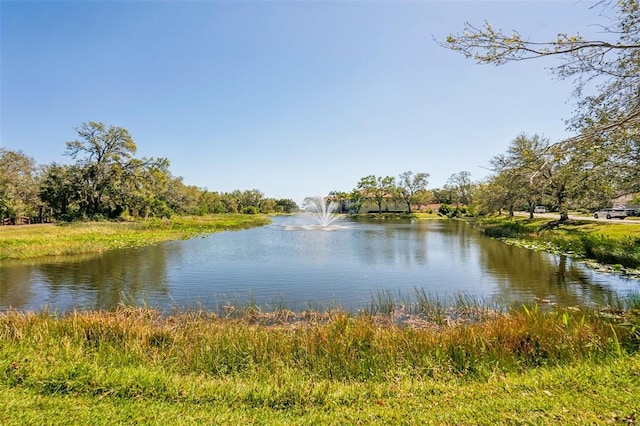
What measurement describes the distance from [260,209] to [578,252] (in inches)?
3679

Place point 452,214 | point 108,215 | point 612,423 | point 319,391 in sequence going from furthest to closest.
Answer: point 452,214 → point 108,215 → point 319,391 → point 612,423

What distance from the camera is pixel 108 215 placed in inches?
1750

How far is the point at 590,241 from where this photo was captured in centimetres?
1988

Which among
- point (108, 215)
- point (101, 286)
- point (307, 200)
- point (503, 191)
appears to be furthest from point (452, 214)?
point (101, 286)

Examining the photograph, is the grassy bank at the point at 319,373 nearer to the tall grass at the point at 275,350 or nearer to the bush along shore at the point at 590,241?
the tall grass at the point at 275,350

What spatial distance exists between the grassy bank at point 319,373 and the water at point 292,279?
169 inches

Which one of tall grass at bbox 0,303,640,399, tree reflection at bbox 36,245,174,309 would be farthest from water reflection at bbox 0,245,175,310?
tall grass at bbox 0,303,640,399

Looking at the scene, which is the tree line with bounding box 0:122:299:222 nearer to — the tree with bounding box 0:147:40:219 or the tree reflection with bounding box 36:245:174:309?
the tree with bounding box 0:147:40:219

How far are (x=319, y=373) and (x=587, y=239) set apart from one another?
21.7 metres

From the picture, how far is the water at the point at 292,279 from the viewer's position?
40.0 ft

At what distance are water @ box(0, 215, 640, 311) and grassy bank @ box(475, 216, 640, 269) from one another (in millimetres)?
1508

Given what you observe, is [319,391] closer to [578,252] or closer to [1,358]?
[1,358]

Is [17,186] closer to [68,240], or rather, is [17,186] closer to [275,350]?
[68,240]

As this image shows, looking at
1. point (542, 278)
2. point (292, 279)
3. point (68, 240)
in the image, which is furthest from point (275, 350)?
point (68, 240)
